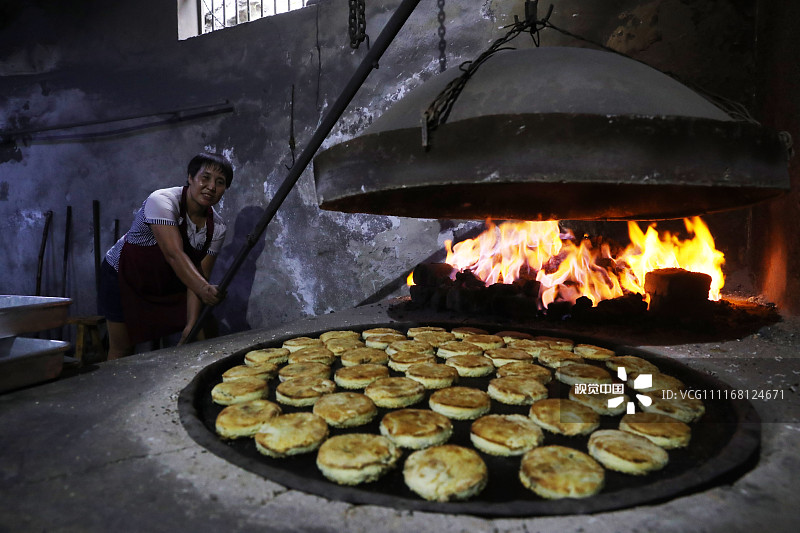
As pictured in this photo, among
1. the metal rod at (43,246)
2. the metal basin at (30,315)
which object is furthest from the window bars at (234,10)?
the metal basin at (30,315)

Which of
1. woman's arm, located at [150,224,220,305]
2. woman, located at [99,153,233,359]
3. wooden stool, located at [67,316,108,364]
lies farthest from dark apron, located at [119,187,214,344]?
wooden stool, located at [67,316,108,364]

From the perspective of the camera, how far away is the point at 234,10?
657 cm

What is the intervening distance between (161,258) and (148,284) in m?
0.29

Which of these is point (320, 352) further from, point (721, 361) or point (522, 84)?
point (721, 361)

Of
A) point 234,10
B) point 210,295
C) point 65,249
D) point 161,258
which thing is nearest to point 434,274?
point 210,295

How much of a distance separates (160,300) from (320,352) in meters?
2.67

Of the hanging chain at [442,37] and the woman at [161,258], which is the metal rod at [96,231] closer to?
the woman at [161,258]

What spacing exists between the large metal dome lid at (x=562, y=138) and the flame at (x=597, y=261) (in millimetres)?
1827

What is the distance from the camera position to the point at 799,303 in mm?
3412

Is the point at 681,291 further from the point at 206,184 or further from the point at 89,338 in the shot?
the point at 89,338

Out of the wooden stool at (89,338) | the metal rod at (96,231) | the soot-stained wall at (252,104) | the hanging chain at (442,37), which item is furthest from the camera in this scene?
the metal rod at (96,231)

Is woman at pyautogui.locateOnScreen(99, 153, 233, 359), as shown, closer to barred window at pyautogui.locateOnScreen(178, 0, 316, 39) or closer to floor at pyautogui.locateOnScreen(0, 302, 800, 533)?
floor at pyautogui.locateOnScreen(0, 302, 800, 533)

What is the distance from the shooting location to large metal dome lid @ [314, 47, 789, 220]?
1521 millimetres

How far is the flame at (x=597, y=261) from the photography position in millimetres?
3957
